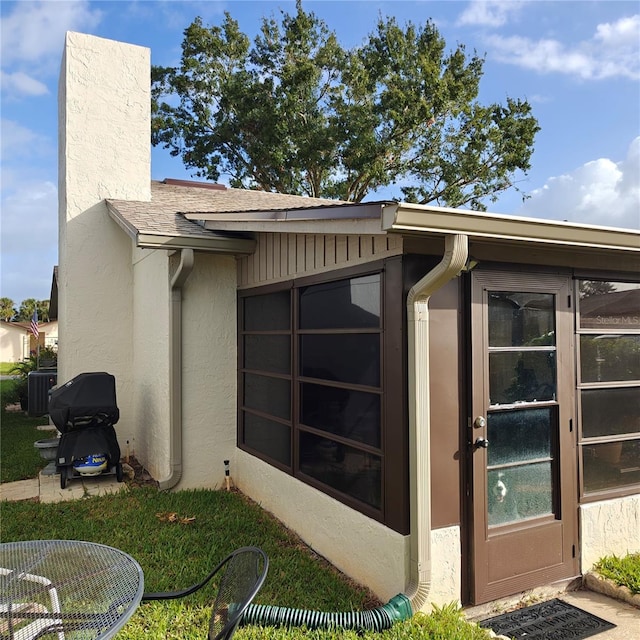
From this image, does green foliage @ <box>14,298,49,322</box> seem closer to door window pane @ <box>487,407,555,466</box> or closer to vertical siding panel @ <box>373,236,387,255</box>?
vertical siding panel @ <box>373,236,387,255</box>

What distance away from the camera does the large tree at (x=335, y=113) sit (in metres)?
17.9

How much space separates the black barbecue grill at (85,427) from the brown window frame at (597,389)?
4963 mm

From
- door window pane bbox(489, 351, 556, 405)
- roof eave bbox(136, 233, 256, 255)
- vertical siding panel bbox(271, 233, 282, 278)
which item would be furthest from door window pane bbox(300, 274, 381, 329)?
roof eave bbox(136, 233, 256, 255)

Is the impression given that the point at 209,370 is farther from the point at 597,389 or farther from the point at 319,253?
the point at 597,389

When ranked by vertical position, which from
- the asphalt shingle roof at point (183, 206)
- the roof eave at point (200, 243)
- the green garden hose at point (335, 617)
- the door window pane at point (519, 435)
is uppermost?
the asphalt shingle roof at point (183, 206)

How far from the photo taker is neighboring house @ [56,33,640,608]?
125 inches

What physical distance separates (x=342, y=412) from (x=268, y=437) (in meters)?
1.50

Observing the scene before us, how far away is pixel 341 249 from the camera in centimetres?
386

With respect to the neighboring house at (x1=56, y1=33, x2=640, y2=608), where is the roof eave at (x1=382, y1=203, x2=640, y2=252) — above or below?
above

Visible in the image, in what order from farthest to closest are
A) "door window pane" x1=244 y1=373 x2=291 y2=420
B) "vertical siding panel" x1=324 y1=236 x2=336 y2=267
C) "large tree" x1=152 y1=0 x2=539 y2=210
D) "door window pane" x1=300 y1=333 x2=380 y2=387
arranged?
"large tree" x1=152 y1=0 x2=539 y2=210
"door window pane" x1=244 y1=373 x2=291 y2=420
"vertical siding panel" x1=324 y1=236 x2=336 y2=267
"door window pane" x1=300 y1=333 x2=380 y2=387

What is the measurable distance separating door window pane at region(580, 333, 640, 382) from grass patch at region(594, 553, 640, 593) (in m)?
1.35

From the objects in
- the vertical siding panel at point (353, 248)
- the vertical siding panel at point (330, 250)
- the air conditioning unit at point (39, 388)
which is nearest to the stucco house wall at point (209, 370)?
the vertical siding panel at point (330, 250)

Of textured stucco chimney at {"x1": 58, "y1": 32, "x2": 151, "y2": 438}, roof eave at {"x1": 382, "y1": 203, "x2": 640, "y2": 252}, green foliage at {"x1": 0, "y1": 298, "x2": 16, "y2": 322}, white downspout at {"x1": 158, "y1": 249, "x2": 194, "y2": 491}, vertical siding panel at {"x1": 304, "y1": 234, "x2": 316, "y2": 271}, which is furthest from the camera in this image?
green foliage at {"x1": 0, "y1": 298, "x2": 16, "y2": 322}

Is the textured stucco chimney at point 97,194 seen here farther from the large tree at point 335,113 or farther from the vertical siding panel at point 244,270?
the large tree at point 335,113
